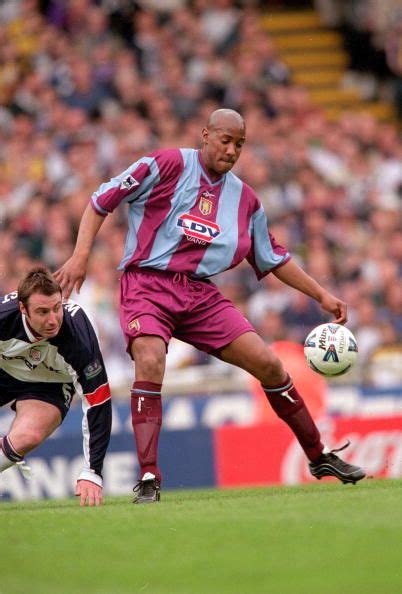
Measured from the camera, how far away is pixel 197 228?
26.7 ft

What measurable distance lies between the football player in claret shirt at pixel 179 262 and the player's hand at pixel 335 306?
1.78 ft

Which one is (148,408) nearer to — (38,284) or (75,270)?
(75,270)

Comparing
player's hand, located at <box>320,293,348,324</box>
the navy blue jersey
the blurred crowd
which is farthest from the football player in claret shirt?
the blurred crowd

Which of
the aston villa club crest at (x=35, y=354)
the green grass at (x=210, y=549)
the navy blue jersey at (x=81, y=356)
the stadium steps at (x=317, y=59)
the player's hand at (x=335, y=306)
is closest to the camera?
the green grass at (x=210, y=549)

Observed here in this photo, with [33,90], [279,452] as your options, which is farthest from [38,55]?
[279,452]

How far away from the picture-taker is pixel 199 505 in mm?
7469

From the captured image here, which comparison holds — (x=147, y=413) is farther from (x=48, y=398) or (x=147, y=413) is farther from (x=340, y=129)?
(x=340, y=129)

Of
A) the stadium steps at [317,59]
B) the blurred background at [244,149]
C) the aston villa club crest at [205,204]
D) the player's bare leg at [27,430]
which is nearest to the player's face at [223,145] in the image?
the aston villa club crest at [205,204]

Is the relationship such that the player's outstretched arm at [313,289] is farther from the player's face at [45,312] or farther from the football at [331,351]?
the player's face at [45,312]

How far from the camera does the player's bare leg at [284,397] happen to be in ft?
26.9

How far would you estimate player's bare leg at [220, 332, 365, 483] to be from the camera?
8195 millimetres

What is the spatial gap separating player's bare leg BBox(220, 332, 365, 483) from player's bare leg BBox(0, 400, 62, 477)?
3.60 ft

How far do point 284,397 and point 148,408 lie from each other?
39.8 inches

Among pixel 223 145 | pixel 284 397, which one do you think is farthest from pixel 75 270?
pixel 284 397
